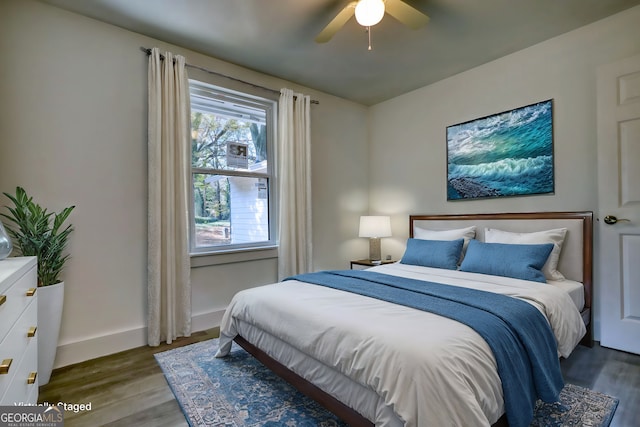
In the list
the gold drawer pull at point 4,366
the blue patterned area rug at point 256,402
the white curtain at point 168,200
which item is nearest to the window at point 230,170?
the white curtain at point 168,200

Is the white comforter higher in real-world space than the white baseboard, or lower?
higher

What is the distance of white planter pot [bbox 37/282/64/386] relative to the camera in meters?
2.08

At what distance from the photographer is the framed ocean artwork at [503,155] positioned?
296 centimetres

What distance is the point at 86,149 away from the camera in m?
2.53

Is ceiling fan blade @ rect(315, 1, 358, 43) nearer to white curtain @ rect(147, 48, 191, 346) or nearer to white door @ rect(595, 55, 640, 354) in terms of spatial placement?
white curtain @ rect(147, 48, 191, 346)

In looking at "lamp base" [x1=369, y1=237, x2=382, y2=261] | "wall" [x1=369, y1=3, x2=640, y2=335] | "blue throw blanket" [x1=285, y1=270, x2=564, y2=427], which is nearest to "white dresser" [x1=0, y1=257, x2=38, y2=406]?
"blue throw blanket" [x1=285, y1=270, x2=564, y2=427]

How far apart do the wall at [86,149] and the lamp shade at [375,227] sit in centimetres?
208

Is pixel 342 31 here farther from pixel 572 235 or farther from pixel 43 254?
pixel 43 254

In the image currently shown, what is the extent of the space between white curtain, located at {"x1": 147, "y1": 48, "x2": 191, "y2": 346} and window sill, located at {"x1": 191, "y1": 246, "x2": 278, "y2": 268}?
19 centimetres

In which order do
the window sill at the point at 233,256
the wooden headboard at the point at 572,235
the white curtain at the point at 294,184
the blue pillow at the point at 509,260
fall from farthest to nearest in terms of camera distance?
1. the white curtain at the point at 294,184
2. the window sill at the point at 233,256
3. the wooden headboard at the point at 572,235
4. the blue pillow at the point at 509,260

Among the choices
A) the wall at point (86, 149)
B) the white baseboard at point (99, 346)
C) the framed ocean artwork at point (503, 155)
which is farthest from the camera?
the framed ocean artwork at point (503, 155)

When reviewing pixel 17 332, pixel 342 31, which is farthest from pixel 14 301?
pixel 342 31

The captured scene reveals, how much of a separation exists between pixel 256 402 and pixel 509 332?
57.0 inches

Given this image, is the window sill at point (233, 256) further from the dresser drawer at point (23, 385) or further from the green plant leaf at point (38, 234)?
the dresser drawer at point (23, 385)
